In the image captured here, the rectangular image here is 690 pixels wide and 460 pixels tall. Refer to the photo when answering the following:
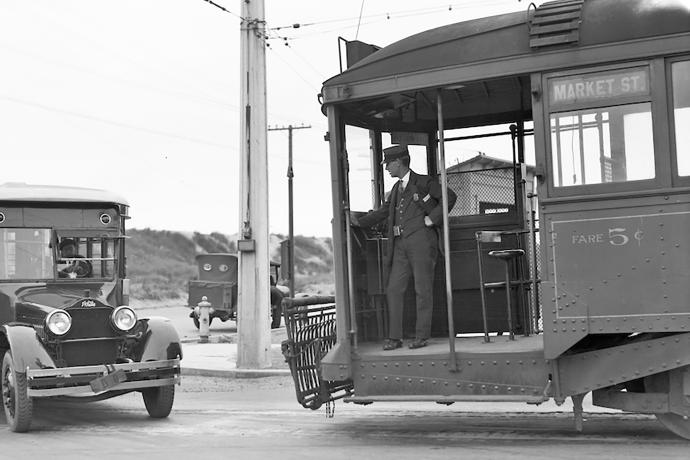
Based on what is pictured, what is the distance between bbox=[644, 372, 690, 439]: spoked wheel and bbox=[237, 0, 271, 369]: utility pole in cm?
815

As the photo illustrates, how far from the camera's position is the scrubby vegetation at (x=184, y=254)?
73.4 meters

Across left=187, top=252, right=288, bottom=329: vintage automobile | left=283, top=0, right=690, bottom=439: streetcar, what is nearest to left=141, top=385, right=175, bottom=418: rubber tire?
left=283, top=0, right=690, bottom=439: streetcar

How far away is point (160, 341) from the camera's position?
10.2 m

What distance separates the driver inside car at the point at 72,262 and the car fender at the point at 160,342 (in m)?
Answer: 1.10

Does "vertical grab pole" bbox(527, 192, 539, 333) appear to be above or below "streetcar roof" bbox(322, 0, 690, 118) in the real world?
below

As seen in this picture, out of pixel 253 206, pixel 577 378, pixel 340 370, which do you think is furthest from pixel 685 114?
pixel 253 206

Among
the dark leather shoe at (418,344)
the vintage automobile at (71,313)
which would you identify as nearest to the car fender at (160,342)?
the vintage automobile at (71,313)

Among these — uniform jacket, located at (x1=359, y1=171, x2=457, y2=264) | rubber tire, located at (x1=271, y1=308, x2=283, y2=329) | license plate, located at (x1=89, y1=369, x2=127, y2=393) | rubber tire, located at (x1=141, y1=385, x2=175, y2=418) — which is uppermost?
uniform jacket, located at (x1=359, y1=171, x2=457, y2=264)

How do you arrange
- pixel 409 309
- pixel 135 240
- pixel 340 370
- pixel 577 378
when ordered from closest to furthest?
1. pixel 577 378
2. pixel 340 370
3. pixel 409 309
4. pixel 135 240

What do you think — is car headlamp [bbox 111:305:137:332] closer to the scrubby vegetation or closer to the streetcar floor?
the streetcar floor

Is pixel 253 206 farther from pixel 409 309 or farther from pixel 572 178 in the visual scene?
pixel 572 178

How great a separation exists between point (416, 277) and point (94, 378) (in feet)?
11.5

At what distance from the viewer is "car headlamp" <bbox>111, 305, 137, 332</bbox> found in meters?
10.1

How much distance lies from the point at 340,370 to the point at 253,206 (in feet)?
22.7
